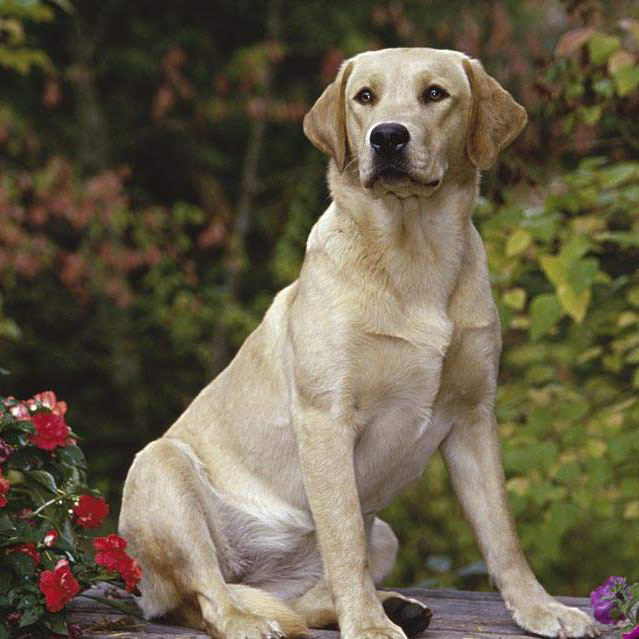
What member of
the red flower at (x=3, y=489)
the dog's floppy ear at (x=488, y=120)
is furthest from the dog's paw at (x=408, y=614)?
the dog's floppy ear at (x=488, y=120)

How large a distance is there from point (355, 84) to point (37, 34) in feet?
20.0

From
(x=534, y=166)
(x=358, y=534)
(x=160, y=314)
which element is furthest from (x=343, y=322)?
(x=160, y=314)

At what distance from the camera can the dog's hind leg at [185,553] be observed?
3039 mm

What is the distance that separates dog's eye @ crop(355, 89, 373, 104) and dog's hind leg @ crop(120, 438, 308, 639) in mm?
1093

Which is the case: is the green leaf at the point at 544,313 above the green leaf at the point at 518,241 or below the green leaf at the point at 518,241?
below

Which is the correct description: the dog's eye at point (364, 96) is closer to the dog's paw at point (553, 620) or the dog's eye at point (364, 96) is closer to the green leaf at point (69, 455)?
the green leaf at point (69, 455)

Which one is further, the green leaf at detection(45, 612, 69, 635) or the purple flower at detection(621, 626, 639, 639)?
the green leaf at detection(45, 612, 69, 635)

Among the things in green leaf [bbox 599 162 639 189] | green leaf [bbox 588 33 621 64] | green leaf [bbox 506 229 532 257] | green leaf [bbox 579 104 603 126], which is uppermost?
green leaf [bbox 588 33 621 64]

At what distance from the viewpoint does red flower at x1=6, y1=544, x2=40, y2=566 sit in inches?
118

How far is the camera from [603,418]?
171 inches

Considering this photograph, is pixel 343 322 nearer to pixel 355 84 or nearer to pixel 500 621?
pixel 355 84

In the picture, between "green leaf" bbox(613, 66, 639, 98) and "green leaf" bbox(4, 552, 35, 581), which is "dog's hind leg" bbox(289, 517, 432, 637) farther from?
"green leaf" bbox(613, 66, 639, 98)

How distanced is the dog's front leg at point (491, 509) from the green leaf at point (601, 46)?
58.5 inches

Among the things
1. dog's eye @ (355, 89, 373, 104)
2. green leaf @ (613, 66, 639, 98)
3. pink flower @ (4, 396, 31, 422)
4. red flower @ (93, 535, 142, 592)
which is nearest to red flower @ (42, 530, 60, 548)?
red flower @ (93, 535, 142, 592)
